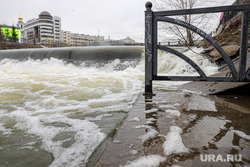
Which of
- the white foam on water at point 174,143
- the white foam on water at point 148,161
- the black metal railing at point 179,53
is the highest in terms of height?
the black metal railing at point 179,53

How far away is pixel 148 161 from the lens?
841mm

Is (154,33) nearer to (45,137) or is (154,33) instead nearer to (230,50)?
(45,137)

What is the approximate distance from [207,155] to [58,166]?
817 mm

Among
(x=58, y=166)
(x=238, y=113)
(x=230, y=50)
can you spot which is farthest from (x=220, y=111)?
(x=230, y=50)

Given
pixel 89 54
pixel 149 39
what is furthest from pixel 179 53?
pixel 89 54

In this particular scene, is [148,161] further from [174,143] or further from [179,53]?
[179,53]

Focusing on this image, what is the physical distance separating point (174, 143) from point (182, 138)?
9cm

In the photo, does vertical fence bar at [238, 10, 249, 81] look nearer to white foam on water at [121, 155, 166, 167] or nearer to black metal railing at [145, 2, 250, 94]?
black metal railing at [145, 2, 250, 94]

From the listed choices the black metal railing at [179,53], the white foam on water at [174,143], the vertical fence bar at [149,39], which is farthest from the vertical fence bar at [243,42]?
the white foam on water at [174,143]

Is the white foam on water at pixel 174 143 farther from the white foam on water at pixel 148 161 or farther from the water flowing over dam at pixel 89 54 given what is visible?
the water flowing over dam at pixel 89 54

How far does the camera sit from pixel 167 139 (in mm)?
1061

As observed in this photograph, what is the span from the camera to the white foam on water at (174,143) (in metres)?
0.93

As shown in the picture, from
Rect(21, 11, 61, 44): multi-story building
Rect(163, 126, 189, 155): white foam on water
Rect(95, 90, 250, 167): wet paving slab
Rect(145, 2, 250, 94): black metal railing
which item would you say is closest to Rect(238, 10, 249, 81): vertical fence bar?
Rect(145, 2, 250, 94): black metal railing

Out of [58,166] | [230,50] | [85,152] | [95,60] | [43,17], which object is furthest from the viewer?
[43,17]
